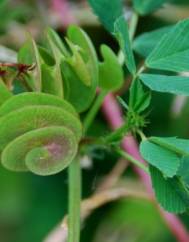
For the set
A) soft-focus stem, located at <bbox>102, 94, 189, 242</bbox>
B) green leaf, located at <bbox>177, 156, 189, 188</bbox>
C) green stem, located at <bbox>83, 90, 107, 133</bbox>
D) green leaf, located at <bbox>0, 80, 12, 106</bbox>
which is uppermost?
green leaf, located at <bbox>0, 80, 12, 106</bbox>

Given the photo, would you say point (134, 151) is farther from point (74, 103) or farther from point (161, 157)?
point (161, 157)

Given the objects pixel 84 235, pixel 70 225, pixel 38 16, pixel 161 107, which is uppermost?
pixel 70 225

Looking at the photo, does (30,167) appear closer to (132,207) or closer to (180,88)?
(180,88)

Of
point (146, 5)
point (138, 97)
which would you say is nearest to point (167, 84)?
point (138, 97)

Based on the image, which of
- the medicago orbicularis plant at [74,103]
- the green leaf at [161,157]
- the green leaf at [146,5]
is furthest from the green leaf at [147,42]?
the green leaf at [161,157]

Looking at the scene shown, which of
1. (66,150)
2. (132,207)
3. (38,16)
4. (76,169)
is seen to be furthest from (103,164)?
(66,150)

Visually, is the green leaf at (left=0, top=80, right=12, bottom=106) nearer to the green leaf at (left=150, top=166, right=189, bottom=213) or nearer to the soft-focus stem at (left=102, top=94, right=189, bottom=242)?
the green leaf at (left=150, top=166, right=189, bottom=213)

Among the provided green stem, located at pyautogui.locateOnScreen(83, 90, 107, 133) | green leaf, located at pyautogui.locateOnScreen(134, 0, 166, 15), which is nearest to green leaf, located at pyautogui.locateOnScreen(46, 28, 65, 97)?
green stem, located at pyautogui.locateOnScreen(83, 90, 107, 133)

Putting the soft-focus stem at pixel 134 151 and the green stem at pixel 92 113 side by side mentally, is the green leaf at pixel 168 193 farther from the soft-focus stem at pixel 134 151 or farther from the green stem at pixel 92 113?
the soft-focus stem at pixel 134 151
